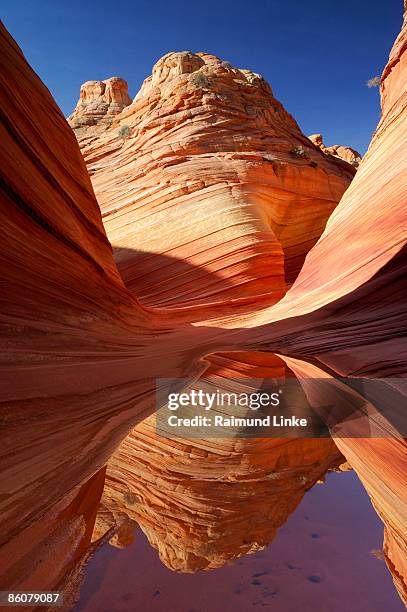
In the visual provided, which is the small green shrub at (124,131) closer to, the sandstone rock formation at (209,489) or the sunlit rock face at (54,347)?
the sunlit rock face at (54,347)

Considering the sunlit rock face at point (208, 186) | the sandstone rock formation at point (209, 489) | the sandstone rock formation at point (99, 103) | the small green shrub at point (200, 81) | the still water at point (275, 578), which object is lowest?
the still water at point (275, 578)

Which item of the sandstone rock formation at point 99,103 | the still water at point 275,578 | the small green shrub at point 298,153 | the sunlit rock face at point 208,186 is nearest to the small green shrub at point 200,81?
the sunlit rock face at point 208,186

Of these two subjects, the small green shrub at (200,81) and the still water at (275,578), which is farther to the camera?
the small green shrub at (200,81)

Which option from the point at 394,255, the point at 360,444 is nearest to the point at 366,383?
the point at 360,444

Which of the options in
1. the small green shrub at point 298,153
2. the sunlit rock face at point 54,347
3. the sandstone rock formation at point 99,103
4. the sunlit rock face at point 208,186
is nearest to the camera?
the sunlit rock face at point 54,347

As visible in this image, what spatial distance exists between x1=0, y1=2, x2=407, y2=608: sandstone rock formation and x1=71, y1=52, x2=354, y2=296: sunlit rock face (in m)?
0.06

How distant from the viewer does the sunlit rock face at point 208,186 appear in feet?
36.0

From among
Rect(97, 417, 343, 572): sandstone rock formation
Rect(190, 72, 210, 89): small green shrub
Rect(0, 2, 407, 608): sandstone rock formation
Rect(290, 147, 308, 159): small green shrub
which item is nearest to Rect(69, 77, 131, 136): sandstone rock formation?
Rect(0, 2, 407, 608): sandstone rock formation

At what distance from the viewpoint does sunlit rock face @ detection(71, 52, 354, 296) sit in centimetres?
1098

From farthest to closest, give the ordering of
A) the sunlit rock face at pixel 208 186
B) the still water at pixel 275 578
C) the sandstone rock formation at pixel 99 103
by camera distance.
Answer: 1. the sandstone rock formation at pixel 99 103
2. the sunlit rock face at pixel 208 186
3. the still water at pixel 275 578

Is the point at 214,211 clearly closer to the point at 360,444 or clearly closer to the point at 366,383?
the point at 366,383

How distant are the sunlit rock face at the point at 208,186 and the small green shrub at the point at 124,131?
0.16 ft

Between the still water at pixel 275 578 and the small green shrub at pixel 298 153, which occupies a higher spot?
the small green shrub at pixel 298 153

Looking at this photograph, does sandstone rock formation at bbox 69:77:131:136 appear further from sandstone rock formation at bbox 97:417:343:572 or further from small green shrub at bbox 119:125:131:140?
sandstone rock formation at bbox 97:417:343:572
